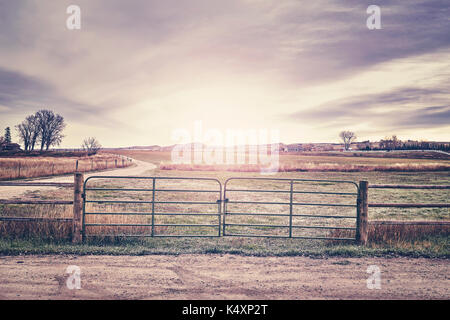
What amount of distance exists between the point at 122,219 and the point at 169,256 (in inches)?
113

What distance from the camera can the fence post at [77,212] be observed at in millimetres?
7000

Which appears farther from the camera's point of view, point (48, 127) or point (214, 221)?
point (48, 127)

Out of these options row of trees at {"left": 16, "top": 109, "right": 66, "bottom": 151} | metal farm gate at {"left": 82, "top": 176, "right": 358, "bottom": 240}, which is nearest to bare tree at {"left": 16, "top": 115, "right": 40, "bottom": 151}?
row of trees at {"left": 16, "top": 109, "right": 66, "bottom": 151}

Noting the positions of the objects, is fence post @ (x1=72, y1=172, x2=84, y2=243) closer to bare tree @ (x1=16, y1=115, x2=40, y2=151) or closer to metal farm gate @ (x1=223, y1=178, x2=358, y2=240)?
metal farm gate @ (x1=223, y1=178, x2=358, y2=240)

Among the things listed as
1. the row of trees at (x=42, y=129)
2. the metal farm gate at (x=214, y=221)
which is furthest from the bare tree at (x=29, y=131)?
the metal farm gate at (x=214, y=221)

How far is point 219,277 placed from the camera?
16.6ft

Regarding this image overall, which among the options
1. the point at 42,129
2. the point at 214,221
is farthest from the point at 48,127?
the point at 214,221

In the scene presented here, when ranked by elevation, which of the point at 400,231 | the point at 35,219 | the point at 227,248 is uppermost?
the point at 35,219

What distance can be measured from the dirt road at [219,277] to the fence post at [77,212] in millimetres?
1031

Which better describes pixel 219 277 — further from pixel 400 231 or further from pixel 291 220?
pixel 400 231

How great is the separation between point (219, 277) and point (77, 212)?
427 cm
